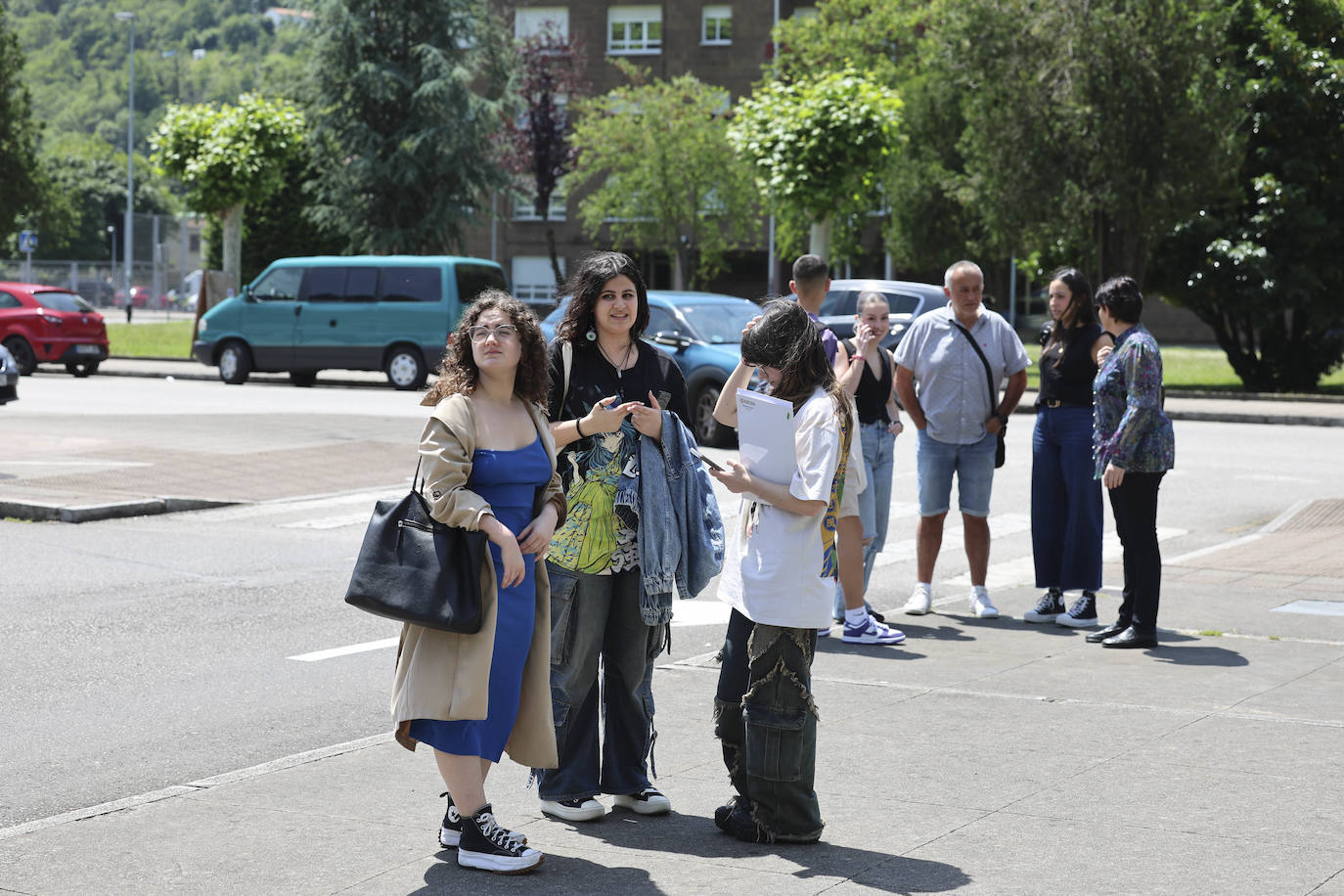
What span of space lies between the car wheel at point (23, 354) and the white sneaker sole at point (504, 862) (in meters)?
26.6

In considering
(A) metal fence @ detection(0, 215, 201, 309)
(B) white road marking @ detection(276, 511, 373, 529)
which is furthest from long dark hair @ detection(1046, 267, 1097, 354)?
(A) metal fence @ detection(0, 215, 201, 309)

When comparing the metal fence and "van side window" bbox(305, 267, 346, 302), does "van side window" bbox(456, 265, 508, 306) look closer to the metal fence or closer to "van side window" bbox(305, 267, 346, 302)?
"van side window" bbox(305, 267, 346, 302)

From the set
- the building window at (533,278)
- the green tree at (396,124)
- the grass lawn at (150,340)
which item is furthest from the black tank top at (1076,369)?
the building window at (533,278)

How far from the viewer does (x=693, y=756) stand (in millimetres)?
5895

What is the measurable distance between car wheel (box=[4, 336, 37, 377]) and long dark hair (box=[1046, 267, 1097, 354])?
2413 centimetres

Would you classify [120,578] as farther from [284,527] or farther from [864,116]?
[864,116]

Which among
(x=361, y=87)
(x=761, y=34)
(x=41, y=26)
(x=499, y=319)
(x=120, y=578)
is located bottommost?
(x=120, y=578)

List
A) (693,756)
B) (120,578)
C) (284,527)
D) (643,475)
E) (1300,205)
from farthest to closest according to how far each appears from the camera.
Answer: (1300,205), (284,527), (120,578), (693,756), (643,475)

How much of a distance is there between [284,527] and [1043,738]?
713 cm

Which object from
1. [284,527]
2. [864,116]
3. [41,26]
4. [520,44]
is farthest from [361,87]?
[41,26]

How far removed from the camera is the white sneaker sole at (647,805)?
515 cm

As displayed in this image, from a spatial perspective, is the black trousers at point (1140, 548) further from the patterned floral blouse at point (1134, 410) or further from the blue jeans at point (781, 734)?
the blue jeans at point (781, 734)

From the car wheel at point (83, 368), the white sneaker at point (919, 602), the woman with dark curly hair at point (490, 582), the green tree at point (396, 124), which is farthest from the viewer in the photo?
the green tree at point (396, 124)

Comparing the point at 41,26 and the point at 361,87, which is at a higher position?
the point at 41,26
